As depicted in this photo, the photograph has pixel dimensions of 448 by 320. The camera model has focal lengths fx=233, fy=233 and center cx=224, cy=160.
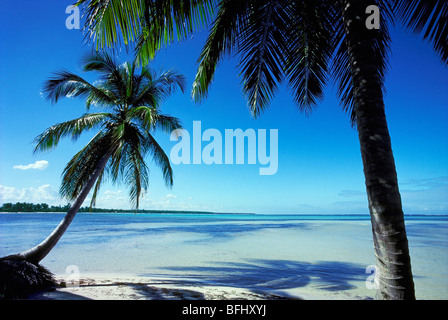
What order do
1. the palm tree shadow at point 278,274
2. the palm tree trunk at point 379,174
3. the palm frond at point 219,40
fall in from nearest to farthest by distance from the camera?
the palm tree trunk at point 379,174, the palm frond at point 219,40, the palm tree shadow at point 278,274

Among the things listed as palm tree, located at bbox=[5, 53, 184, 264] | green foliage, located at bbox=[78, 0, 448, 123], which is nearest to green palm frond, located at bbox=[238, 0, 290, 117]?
green foliage, located at bbox=[78, 0, 448, 123]

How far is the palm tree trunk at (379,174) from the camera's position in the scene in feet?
6.75

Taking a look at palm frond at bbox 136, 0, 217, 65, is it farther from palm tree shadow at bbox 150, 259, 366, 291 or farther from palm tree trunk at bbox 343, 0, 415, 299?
palm tree shadow at bbox 150, 259, 366, 291

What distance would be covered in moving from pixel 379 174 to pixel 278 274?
6.17 m

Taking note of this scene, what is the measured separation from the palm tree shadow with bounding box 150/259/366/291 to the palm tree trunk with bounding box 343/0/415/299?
406 cm

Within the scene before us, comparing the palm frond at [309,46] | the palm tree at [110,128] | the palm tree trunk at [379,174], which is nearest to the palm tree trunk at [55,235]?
the palm tree at [110,128]

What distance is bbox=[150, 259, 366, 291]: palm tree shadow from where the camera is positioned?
6094mm

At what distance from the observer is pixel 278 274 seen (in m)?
7.29

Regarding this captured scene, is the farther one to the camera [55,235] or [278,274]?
[278,274]

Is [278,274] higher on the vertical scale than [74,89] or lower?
lower

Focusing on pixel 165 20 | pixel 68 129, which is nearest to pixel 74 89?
pixel 68 129

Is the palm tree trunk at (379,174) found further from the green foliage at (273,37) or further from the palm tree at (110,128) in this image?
the palm tree at (110,128)

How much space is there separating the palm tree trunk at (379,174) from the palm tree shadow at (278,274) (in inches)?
160

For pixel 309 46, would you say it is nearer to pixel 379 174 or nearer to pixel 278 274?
pixel 379 174
